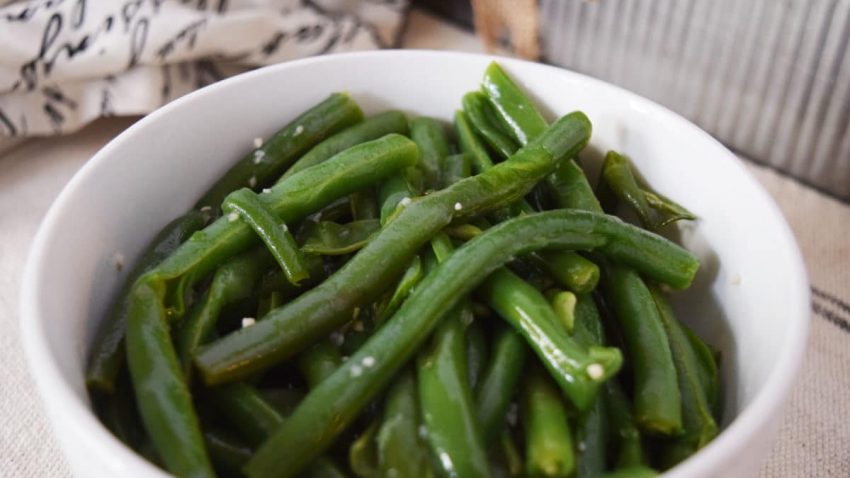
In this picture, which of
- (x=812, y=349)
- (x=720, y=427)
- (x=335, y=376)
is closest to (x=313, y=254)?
(x=335, y=376)

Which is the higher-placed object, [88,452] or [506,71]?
[506,71]

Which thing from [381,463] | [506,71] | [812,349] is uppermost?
[506,71]

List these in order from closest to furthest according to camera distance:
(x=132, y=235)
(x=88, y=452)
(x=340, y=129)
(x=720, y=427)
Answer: (x=88, y=452) < (x=720, y=427) < (x=132, y=235) < (x=340, y=129)

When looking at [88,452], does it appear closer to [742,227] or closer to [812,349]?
[742,227]

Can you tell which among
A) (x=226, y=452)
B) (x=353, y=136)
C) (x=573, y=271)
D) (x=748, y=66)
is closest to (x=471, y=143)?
(x=353, y=136)

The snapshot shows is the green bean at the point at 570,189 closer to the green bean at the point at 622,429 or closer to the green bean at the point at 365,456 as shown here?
the green bean at the point at 622,429

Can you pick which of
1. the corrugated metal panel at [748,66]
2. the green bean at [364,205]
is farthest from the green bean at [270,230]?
the corrugated metal panel at [748,66]

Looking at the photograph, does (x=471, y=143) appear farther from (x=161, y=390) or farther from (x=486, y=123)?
(x=161, y=390)
